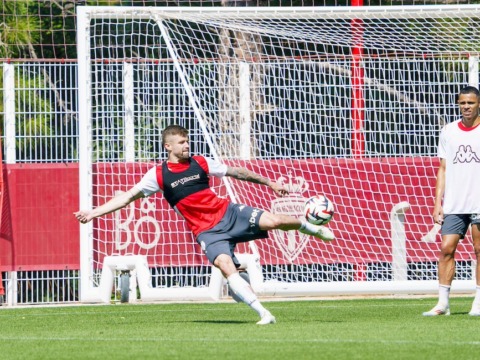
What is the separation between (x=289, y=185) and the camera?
54.2 feet

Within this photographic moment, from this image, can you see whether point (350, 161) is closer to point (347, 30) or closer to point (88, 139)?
point (347, 30)

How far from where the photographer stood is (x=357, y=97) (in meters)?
16.4

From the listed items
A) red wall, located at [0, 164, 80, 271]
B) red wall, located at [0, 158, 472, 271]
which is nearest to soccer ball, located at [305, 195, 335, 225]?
red wall, located at [0, 158, 472, 271]

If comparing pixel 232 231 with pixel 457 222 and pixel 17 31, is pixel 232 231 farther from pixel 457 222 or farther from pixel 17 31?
pixel 17 31

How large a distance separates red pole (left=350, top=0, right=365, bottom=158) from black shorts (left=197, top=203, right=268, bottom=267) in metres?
5.14

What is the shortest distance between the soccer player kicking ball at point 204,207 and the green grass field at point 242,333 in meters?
0.80

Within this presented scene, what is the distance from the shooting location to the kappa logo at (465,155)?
1176 cm

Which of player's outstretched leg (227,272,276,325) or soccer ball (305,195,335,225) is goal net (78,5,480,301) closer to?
soccer ball (305,195,335,225)

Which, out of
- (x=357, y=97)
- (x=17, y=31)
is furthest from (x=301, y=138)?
(x=17, y=31)

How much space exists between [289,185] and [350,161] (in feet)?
2.89

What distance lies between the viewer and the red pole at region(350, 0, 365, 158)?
16.3 metres

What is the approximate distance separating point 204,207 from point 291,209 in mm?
5126

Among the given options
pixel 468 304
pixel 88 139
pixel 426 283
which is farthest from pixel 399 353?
pixel 88 139

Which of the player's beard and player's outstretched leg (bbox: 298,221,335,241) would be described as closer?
player's outstretched leg (bbox: 298,221,335,241)
